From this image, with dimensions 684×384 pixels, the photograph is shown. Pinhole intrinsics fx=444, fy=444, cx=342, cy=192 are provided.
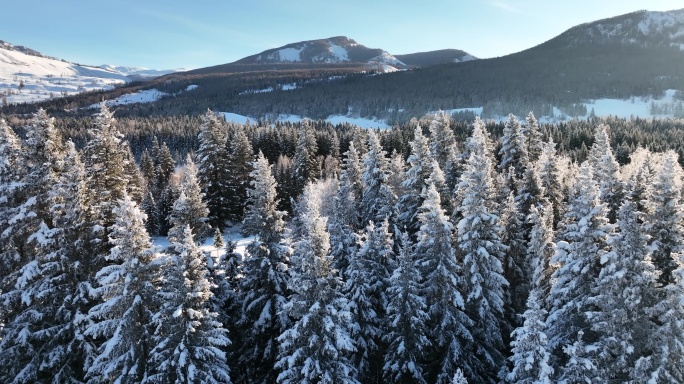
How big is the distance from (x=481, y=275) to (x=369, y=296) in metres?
6.26

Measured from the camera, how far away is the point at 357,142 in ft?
201

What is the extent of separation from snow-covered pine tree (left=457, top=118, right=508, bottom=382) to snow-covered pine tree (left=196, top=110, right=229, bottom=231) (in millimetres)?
35101

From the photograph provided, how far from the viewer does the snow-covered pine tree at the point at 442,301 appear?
23062 millimetres

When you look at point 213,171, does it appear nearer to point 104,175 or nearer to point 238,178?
point 238,178

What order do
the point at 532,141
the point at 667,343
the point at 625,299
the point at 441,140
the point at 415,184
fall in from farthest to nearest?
the point at 532,141 → the point at 441,140 → the point at 415,184 → the point at 625,299 → the point at 667,343

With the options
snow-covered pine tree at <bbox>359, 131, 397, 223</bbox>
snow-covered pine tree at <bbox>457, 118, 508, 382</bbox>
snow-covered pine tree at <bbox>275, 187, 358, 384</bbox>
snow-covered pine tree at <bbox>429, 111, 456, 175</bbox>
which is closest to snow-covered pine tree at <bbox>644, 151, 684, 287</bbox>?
snow-covered pine tree at <bbox>457, 118, 508, 382</bbox>

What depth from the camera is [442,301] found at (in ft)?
77.5

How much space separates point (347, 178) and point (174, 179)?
43.5 metres

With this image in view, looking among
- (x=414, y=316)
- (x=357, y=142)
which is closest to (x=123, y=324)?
(x=414, y=316)

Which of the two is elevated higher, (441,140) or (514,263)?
(441,140)

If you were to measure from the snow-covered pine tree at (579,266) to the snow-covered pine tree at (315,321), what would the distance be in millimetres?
9694

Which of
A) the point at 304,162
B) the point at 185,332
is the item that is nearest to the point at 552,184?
the point at 185,332

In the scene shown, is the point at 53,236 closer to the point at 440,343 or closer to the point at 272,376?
the point at 272,376

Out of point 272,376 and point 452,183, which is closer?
point 272,376
